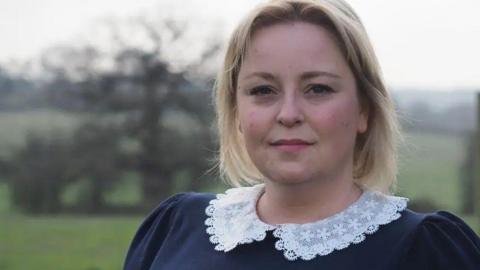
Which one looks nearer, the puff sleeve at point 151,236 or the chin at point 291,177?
the chin at point 291,177

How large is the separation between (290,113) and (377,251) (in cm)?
32

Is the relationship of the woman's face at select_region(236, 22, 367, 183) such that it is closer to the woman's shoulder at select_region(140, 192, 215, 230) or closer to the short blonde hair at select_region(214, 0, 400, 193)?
the short blonde hair at select_region(214, 0, 400, 193)

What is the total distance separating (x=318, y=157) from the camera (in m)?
1.91

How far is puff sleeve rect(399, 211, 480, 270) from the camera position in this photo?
191 cm

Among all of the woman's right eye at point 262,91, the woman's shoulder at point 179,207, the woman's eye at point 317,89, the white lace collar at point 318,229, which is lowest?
the woman's shoulder at point 179,207

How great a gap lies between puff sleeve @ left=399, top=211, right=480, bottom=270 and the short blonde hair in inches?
7.7

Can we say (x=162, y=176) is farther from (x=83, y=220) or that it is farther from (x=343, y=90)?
(x=343, y=90)

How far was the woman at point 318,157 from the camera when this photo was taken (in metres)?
1.91

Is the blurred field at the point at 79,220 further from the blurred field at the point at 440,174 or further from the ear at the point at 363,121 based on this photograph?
the ear at the point at 363,121

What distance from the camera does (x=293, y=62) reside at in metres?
1.92

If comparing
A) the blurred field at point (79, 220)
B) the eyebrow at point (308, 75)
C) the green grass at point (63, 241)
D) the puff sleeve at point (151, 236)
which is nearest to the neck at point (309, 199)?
the eyebrow at point (308, 75)

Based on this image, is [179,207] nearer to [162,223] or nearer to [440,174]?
[162,223]

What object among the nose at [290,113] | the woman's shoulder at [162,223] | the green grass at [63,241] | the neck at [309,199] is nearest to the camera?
the nose at [290,113]

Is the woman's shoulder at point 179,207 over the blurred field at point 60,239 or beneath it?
over
